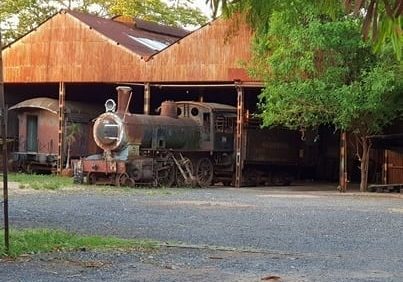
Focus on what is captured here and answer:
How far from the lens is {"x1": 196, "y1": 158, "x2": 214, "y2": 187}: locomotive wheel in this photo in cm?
2497

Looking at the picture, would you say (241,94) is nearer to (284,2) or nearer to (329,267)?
(329,267)

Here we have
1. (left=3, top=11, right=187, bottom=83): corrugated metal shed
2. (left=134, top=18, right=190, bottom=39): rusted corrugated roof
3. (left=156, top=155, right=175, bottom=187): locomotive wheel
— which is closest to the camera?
(left=156, top=155, right=175, bottom=187): locomotive wheel

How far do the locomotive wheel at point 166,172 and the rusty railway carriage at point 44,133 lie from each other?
7788 millimetres

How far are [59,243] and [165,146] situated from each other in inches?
582

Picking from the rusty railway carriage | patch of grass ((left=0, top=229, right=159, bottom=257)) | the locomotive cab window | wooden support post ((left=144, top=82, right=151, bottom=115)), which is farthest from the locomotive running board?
patch of grass ((left=0, top=229, right=159, bottom=257))

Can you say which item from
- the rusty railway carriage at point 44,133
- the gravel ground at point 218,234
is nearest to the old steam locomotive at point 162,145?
the gravel ground at point 218,234

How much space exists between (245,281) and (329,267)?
1.55 meters

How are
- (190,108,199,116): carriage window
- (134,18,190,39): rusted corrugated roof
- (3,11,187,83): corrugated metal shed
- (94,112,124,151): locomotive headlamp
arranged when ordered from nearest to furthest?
1. (94,112,124,151): locomotive headlamp
2. (190,108,199,116): carriage window
3. (3,11,187,83): corrugated metal shed
4. (134,18,190,39): rusted corrugated roof

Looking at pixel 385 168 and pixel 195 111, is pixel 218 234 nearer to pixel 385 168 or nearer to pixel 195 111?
pixel 195 111

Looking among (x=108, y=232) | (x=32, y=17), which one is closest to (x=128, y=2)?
(x=32, y=17)

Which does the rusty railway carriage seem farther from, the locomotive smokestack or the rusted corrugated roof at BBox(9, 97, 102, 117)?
the locomotive smokestack

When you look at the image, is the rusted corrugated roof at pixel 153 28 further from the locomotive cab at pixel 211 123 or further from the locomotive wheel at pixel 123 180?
the locomotive wheel at pixel 123 180

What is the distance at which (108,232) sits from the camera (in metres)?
11.0

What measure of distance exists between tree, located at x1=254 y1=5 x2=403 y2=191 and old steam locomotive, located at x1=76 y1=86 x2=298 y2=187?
251 centimetres
